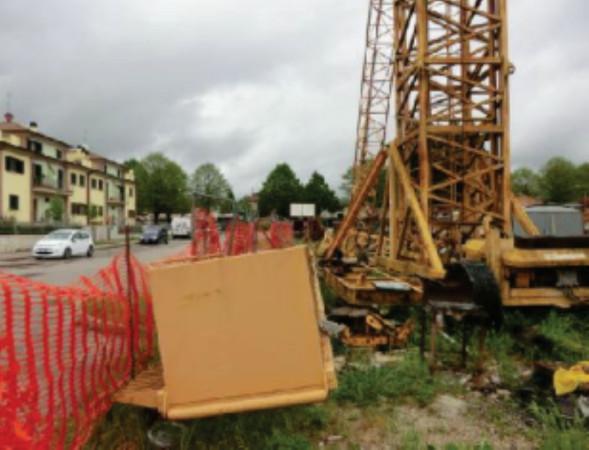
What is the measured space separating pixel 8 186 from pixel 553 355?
137 feet

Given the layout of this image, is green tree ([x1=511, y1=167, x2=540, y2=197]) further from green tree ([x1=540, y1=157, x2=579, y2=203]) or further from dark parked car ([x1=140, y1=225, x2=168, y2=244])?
dark parked car ([x1=140, y1=225, x2=168, y2=244])

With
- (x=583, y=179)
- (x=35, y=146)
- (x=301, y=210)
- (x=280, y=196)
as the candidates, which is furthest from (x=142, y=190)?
(x=583, y=179)

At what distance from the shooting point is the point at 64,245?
73.9ft

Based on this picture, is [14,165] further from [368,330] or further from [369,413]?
[369,413]

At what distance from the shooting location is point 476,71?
29.0 ft

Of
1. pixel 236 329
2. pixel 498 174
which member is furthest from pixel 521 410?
pixel 498 174

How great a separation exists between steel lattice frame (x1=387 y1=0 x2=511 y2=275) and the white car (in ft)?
62.0

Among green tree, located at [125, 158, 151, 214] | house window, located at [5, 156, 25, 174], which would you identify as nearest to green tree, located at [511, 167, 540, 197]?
green tree, located at [125, 158, 151, 214]

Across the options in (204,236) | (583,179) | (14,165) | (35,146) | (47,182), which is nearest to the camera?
(204,236)

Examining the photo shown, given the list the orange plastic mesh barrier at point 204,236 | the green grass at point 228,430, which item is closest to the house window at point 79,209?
the orange plastic mesh barrier at point 204,236

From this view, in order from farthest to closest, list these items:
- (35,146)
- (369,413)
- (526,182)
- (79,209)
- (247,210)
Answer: (526,182) < (79,209) < (35,146) < (247,210) < (369,413)

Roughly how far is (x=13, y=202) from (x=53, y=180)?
7454mm

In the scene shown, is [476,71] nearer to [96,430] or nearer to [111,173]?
[96,430]

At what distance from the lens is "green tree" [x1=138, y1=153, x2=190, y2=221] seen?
2987 inches
